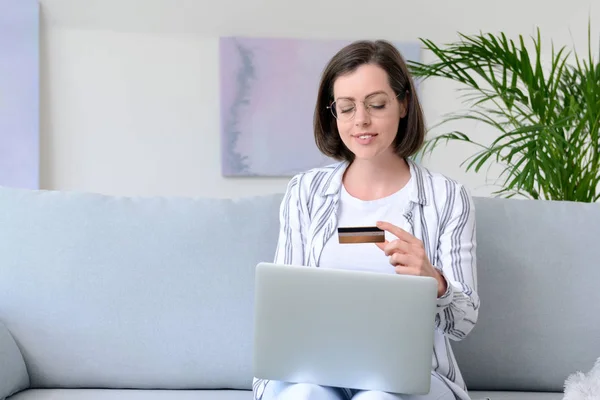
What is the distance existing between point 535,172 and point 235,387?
46.9 inches

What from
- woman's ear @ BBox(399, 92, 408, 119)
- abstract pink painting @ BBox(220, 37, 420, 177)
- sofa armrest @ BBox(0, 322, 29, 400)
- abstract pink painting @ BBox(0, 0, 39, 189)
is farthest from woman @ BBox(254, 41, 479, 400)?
abstract pink painting @ BBox(0, 0, 39, 189)

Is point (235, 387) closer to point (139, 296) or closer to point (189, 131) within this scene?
point (139, 296)

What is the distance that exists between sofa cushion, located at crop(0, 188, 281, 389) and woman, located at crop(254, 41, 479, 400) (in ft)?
0.60

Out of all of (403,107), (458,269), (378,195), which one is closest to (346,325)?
(458,269)

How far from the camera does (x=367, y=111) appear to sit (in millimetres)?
1567

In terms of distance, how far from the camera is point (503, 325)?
178 centimetres

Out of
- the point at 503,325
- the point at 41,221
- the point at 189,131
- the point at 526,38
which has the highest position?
→ the point at 526,38

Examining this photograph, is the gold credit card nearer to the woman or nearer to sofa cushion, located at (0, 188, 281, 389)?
the woman

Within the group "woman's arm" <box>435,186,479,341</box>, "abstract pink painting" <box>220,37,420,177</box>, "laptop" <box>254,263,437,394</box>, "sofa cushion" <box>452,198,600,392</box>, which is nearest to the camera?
"laptop" <box>254,263,437,394</box>

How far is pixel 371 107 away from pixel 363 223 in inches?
9.5

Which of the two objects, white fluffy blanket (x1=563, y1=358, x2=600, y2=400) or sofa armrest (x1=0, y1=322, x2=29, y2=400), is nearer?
white fluffy blanket (x1=563, y1=358, x2=600, y2=400)

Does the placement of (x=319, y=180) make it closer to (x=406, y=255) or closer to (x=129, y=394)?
(x=406, y=255)

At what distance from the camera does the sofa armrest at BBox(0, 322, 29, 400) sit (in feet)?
5.10

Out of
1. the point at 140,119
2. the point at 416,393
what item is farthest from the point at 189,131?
the point at 416,393
